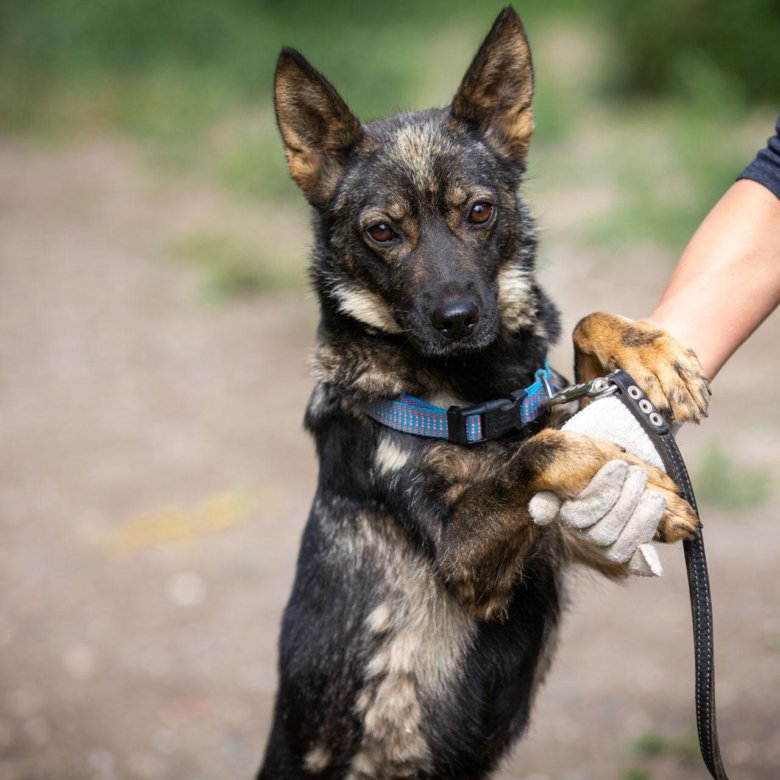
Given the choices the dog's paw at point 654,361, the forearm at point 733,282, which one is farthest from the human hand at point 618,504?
the forearm at point 733,282

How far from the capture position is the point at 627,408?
2426 millimetres

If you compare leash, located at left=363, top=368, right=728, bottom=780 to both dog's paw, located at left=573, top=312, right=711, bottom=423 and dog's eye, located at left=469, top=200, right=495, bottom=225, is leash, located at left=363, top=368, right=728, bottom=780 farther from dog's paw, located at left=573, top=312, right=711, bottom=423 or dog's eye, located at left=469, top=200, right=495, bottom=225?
dog's eye, located at left=469, top=200, right=495, bottom=225

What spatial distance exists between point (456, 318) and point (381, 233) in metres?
0.38

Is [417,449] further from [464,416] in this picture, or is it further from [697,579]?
[697,579]

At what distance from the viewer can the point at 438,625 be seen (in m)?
2.76

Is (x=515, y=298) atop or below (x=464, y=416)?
atop

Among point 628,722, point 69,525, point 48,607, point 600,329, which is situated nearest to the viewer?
point 600,329

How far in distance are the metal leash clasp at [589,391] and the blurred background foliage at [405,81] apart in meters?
2.81

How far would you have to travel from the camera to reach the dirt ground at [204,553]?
393 centimetres

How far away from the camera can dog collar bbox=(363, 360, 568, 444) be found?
263 cm

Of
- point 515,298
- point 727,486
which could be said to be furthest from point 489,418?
point 727,486

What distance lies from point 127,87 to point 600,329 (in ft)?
43.5

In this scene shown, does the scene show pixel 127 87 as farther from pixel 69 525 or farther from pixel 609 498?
pixel 609 498

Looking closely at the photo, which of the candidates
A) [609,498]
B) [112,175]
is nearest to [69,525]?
[609,498]
